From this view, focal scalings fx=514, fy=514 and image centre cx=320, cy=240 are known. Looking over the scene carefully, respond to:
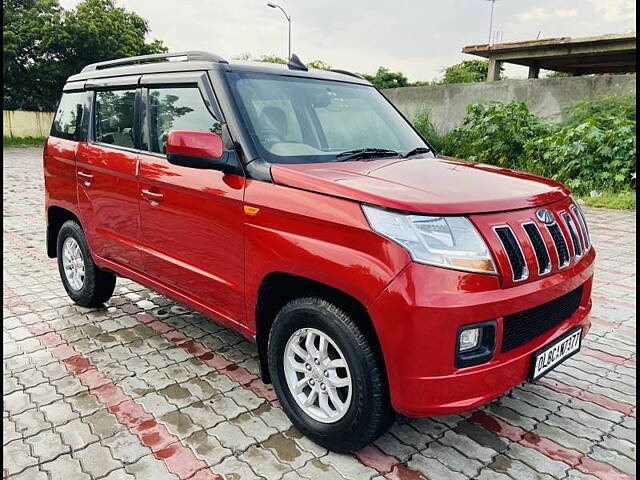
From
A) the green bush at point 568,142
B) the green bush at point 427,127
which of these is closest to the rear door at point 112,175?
the green bush at point 568,142

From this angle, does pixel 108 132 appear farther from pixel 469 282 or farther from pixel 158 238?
pixel 469 282

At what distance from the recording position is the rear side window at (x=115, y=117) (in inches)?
146

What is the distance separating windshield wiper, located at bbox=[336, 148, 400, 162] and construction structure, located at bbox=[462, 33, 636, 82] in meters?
13.4

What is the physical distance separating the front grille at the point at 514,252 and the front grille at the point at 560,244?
31cm

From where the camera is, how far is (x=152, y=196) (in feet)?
11.1

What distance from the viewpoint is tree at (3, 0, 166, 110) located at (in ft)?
89.0

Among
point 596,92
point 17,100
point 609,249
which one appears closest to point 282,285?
point 609,249

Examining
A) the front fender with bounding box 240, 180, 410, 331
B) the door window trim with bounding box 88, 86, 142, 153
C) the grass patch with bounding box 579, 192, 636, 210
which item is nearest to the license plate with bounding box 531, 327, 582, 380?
the front fender with bounding box 240, 180, 410, 331

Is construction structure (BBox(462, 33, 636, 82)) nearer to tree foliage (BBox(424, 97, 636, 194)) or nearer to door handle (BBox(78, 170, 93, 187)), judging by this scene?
tree foliage (BBox(424, 97, 636, 194))

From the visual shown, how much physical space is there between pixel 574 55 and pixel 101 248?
1530 centimetres

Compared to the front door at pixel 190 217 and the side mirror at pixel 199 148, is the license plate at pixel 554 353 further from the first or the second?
the side mirror at pixel 199 148

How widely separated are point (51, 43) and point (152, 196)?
2867cm

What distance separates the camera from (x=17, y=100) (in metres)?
30.0

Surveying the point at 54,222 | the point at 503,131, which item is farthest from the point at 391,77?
the point at 54,222
